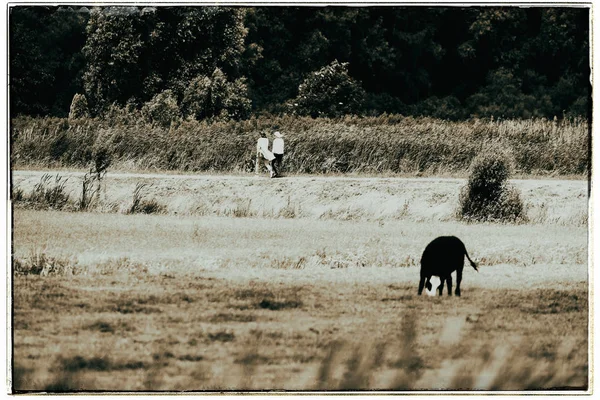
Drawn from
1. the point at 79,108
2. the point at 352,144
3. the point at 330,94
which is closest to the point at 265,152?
the point at 352,144

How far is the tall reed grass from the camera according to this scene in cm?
1980

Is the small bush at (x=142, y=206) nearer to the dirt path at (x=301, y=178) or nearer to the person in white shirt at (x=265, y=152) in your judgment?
the dirt path at (x=301, y=178)

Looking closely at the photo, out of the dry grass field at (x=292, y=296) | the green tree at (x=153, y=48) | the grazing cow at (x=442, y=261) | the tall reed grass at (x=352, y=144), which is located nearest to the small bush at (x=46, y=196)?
the dry grass field at (x=292, y=296)

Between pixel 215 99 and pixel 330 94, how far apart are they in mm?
2252

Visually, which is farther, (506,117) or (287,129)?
(506,117)

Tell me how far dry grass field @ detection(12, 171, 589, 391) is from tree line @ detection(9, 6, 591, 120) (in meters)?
2.01

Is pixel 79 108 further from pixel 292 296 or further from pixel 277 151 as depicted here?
pixel 292 296

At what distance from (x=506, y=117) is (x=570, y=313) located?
992 cm

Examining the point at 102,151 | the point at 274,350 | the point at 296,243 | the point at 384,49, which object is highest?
the point at 384,49

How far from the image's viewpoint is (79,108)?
19.1 m

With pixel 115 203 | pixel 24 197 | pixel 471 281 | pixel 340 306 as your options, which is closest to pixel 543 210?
pixel 471 281

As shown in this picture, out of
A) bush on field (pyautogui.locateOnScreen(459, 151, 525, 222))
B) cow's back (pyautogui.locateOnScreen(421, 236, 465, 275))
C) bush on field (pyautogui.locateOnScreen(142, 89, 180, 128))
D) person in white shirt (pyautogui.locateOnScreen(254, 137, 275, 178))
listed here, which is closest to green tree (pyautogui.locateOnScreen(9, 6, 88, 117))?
bush on field (pyautogui.locateOnScreen(142, 89, 180, 128))

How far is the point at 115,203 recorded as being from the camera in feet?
59.8

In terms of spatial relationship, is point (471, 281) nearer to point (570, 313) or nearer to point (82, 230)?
point (570, 313)
